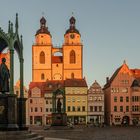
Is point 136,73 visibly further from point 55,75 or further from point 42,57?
point 42,57

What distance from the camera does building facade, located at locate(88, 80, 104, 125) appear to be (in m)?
110

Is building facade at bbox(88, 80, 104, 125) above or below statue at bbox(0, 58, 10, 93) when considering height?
below

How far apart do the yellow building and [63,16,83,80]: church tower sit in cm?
1123

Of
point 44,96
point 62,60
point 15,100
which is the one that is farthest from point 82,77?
point 15,100

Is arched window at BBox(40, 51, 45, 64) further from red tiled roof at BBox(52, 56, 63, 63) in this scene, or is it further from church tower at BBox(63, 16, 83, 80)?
church tower at BBox(63, 16, 83, 80)

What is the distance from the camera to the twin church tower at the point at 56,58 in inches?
4779

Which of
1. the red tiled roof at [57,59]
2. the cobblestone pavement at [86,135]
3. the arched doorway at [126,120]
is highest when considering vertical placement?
the red tiled roof at [57,59]

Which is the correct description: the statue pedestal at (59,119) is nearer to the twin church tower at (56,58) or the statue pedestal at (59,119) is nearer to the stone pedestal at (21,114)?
the stone pedestal at (21,114)

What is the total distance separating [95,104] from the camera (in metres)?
110

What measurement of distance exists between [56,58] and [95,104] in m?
22.5

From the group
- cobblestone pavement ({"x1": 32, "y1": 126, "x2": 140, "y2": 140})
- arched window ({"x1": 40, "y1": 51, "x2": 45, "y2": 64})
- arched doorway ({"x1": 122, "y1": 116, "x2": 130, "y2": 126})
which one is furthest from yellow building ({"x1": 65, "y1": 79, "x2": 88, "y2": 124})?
cobblestone pavement ({"x1": 32, "y1": 126, "x2": 140, "y2": 140})

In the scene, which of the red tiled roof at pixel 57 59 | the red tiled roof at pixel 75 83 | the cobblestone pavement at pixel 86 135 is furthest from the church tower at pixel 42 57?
the cobblestone pavement at pixel 86 135

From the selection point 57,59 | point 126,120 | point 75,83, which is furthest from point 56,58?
point 126,120

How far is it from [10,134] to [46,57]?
101m
